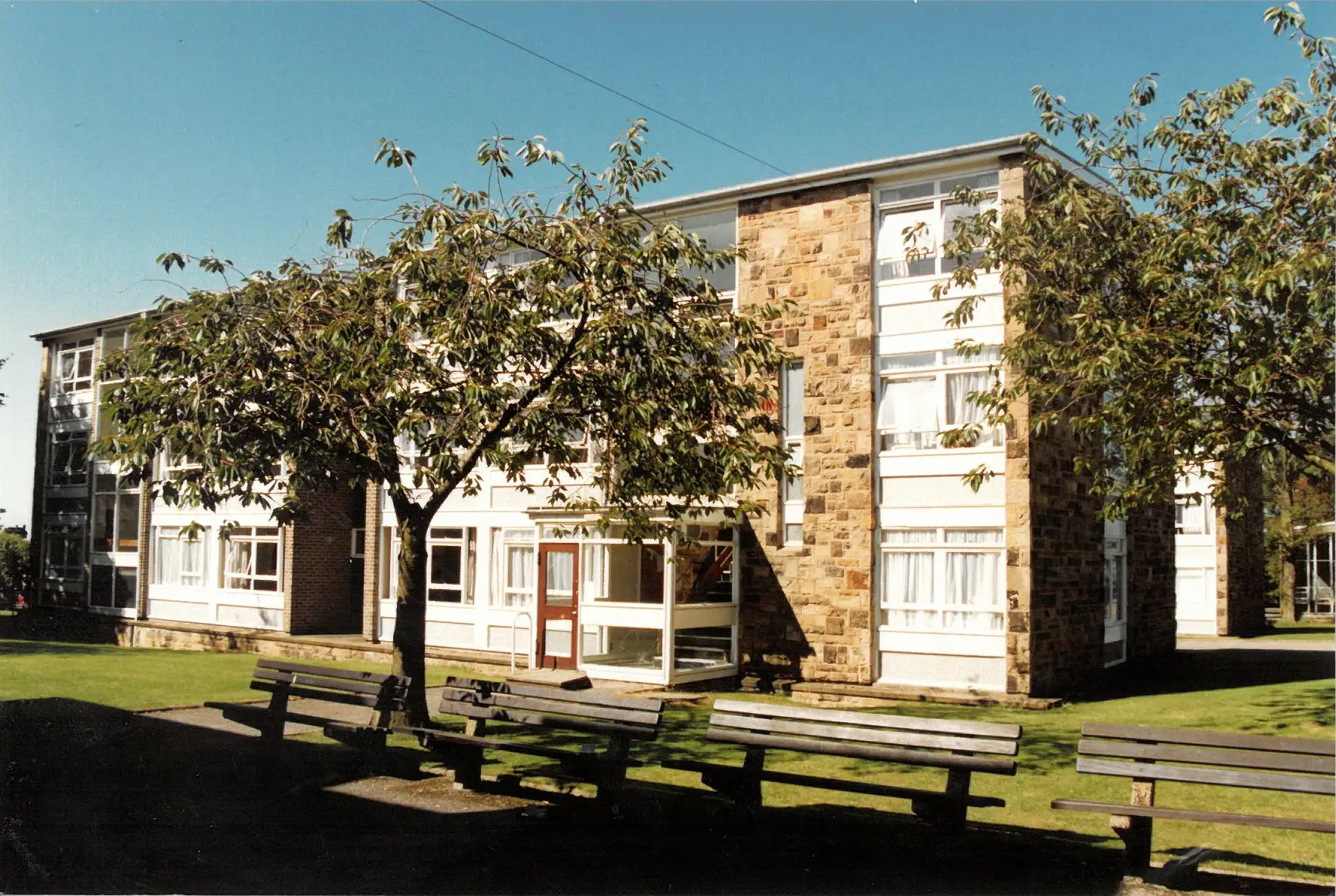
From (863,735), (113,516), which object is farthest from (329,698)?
(113,516)

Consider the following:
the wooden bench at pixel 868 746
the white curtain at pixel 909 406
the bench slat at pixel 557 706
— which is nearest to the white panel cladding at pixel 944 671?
the white curtain at pixel 909 406

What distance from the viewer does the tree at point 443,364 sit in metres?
10.4

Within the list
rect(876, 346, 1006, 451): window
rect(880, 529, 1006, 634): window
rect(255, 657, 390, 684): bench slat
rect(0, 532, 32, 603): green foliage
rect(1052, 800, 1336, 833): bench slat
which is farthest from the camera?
rect(0, 532, 32, 603): green foliage

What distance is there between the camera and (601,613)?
19.0m

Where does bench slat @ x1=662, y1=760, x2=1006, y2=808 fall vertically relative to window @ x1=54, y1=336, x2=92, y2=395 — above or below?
below

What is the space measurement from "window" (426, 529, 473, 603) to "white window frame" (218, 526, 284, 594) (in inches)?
204

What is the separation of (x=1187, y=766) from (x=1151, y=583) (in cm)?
1710

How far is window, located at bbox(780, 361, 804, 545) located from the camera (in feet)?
61.5

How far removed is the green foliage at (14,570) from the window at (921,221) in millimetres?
30210

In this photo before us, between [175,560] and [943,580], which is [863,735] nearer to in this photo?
[943,580]

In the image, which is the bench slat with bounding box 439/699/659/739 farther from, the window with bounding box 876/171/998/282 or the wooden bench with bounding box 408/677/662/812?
the window with bounding box 876/171/998/282

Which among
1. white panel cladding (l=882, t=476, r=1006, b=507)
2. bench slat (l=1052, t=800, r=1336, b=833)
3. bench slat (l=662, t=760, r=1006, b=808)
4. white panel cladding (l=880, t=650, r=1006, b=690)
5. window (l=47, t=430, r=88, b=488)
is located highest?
window (l=47, t=430, r=88, b=488)

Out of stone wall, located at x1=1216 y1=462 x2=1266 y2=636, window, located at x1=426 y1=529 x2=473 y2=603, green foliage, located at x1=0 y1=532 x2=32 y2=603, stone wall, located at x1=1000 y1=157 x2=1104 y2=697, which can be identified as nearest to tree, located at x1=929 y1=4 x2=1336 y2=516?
stone wall, located at x1=1000 y1=157 x2=1104 y2=697

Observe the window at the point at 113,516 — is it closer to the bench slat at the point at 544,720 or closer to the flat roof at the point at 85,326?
the flat roof at the point at 85,326
